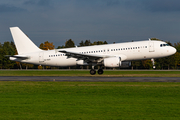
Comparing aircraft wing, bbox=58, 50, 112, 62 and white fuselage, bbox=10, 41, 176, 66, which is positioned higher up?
white fuselage, bbox=10, 41, 176, 66

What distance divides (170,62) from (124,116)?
75094mm

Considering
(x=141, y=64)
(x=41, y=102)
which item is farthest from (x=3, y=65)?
(x=41, y=102)

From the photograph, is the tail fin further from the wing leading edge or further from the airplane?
the wing leading edge

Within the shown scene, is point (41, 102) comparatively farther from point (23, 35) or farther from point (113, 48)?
point (23, 35)

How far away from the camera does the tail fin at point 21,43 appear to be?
1622 inches

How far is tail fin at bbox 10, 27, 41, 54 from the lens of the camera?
135ft

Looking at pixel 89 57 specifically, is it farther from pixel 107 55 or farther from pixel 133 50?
pixel 133 50

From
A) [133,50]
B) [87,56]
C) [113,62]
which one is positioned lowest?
[113,62]

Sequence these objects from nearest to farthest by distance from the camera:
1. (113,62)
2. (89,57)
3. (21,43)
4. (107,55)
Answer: (113,62)
(89,57)
(107,55)
(21,43)

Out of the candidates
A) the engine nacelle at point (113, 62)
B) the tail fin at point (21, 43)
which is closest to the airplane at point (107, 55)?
the engine nacelle at point (113, 62)

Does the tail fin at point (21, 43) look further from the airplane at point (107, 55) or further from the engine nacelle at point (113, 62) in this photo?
the engine nacelle at point (113, 62)

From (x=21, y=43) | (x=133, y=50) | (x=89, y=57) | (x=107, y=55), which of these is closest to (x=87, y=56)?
(x=89, y=57)

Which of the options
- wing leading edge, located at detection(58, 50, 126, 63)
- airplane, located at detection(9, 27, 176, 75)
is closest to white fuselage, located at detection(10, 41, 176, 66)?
airplane, located at detection(9, 27, 176, 75)

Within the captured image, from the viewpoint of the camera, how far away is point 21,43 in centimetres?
4128
